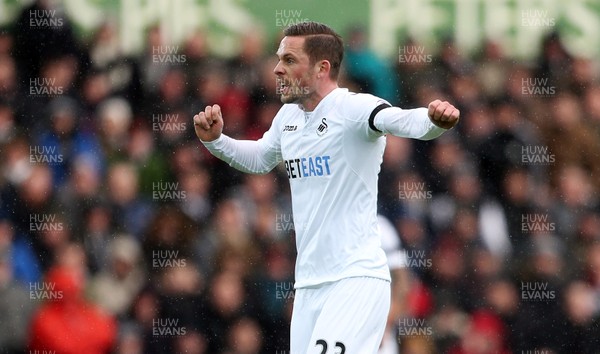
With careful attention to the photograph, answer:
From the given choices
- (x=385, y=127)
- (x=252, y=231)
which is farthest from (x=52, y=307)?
(x=385, y=127)

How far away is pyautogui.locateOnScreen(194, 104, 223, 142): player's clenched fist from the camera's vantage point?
727 cm

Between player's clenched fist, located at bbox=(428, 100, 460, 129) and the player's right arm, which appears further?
the player's right arm

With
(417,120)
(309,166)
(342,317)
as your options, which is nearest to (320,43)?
(309,166)

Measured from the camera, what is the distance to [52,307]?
1021 centimetres

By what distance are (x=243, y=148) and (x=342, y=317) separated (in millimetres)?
1573

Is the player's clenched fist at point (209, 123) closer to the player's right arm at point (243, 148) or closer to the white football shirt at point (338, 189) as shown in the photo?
the player's right arm at point (243, 148)

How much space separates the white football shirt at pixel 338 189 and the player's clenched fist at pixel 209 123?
1.86 feet

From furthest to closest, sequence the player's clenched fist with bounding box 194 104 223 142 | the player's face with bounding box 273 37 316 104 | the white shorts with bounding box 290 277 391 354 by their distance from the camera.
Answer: the player's clenched fist with bounding box 194 104 223 142, the player's face with bounding box 273 37 316 104, the white shorts with bounding box 290 277 391 354

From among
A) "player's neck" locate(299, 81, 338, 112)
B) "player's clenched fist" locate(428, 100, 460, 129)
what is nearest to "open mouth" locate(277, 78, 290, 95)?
"player's neck" locate(299, 81, 338, 112)

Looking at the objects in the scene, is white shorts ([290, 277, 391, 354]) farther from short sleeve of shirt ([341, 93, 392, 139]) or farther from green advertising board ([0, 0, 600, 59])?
green advertising board ([0, 0, 600, 59])

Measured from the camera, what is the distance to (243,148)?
301 inches

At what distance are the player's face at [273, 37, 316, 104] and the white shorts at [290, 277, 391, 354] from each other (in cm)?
114

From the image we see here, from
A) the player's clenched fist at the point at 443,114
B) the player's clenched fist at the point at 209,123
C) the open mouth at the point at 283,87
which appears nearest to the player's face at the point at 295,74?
the open mouth at the point at 283,87

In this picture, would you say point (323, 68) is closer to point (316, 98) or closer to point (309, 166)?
point (316, 98)
